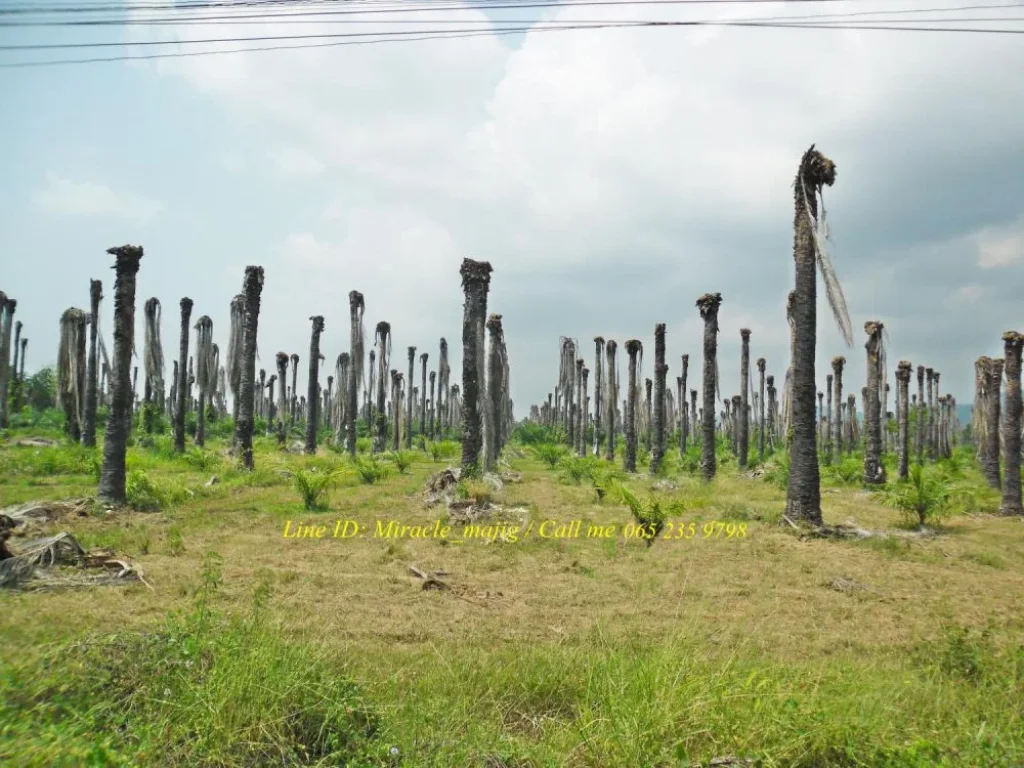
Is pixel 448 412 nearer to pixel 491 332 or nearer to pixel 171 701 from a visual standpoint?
pixel 491 332

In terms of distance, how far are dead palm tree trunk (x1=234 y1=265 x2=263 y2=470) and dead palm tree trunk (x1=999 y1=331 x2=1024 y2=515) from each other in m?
20.1

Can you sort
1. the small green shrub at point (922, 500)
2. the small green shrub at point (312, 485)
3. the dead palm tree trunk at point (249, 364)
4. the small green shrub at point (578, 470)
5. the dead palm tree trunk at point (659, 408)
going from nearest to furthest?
the small green shrub at point (922, 500) < the small green shrub at point (312, 485) < the dead palm tree trunk at point (249, 364) < the small green shrub at point (578, 470) < the dead palm tree trunk at point (659, 408)

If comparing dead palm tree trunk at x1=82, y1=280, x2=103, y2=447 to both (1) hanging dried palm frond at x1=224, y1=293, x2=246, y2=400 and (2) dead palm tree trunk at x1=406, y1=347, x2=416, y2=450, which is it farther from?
(2) dead palm tree trunk at x1=406, y1=347, x2=416, y2=450

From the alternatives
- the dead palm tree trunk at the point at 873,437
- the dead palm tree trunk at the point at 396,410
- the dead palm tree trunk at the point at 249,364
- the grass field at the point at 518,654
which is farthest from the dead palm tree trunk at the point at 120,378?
the dead palm tree trunk at the point at 396,410

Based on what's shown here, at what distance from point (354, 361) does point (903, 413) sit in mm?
23303

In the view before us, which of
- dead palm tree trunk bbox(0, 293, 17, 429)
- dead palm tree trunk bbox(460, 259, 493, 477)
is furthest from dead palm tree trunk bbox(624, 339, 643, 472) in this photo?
dead palm tree trunk bbox(0, 293, 17, 429)

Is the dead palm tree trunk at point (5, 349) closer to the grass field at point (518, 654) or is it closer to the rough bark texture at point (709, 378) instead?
the grass field at point (518, 654)

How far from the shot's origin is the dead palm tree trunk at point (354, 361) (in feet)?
87.0

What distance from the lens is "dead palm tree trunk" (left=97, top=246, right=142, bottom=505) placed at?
12.0 meters

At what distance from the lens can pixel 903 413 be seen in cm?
2619

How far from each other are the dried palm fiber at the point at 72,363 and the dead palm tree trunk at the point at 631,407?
63.7 feet

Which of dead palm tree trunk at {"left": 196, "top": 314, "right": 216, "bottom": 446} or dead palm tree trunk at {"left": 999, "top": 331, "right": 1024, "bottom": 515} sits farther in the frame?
dead palm tree trunk at {"left": 196, "top": 314, "right": 216, "bottom": 446}

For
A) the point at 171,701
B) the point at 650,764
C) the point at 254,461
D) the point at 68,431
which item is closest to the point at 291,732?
the point at 171,701

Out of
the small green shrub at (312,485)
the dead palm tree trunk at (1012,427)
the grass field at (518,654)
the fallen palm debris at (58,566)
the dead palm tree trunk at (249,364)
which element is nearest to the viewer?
the grass field at (518,654)
